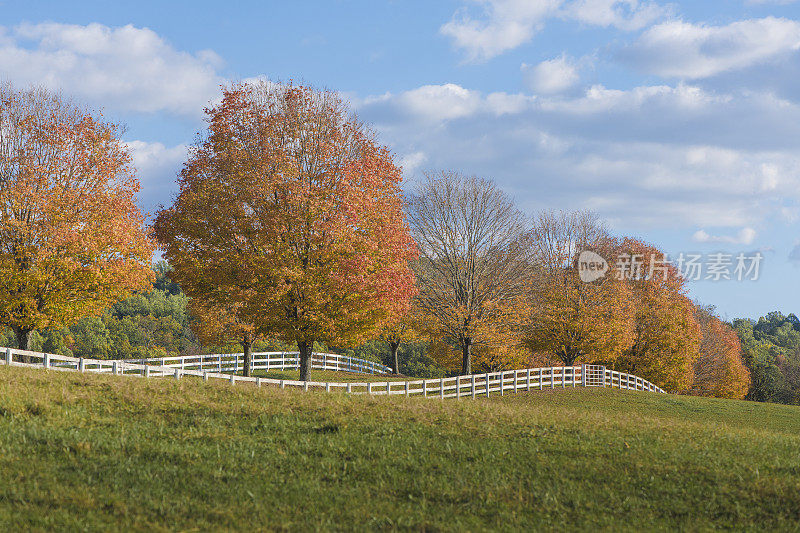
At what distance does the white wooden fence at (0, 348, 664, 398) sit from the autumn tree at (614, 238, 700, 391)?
2259 mm

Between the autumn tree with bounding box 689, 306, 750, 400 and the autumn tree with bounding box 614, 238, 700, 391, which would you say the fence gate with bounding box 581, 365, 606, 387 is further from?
the autumn tree with bounding box 689, 306, 750, 400

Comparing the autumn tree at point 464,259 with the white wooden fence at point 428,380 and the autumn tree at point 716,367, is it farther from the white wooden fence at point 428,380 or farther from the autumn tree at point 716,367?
the autumn tree at point 716,367

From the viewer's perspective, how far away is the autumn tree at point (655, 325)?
145 feet

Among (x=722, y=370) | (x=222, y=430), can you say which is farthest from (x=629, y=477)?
(x=722, y=370)

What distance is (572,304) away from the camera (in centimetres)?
Result: 3822

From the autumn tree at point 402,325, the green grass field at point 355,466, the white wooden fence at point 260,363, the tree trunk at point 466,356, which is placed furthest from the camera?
the white wooden fence at point 260,363

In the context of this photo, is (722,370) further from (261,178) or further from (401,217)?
(261,178)

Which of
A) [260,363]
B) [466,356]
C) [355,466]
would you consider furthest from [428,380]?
[260,363]

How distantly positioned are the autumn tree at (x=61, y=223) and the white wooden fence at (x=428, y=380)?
2.32m

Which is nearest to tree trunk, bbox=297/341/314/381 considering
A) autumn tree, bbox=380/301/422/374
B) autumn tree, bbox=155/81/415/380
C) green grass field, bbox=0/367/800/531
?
autumn tree, bbox=155/81/415/380

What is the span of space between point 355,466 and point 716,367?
53.9 metres

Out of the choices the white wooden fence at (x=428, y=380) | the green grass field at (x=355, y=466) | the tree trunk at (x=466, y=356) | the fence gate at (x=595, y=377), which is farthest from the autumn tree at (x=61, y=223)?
the fence gate at (x=595, y=377)

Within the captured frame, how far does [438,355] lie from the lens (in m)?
44.1

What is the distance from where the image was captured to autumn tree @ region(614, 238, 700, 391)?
44344 mm
